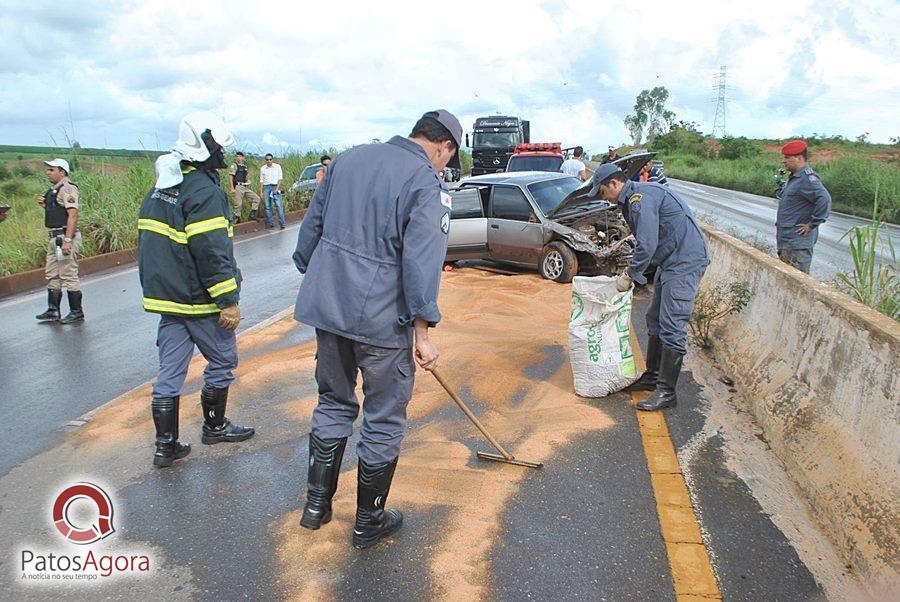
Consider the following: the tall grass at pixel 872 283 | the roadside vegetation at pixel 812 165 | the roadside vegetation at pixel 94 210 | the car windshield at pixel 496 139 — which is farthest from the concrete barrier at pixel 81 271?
the car windshield at pixel 496 139

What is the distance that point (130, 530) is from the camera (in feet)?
10.1

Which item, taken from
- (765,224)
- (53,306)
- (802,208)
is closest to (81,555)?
(53,306)

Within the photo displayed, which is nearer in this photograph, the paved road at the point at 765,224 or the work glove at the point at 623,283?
the work glove at the point at 623,283

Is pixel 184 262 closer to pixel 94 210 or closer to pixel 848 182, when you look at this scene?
pixel 94 210

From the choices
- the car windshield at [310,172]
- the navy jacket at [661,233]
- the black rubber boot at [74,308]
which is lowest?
the black rubber boot at [74,308]

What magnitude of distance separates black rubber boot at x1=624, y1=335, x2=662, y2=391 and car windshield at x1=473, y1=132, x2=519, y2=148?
21.9 meters

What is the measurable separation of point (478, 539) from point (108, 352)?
471 centimetres

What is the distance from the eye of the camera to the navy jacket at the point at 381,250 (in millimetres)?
2744

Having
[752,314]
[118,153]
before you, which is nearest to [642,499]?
[752,314]

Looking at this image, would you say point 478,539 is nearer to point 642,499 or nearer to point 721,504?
point 642,499

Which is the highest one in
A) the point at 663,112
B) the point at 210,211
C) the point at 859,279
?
the point at 663,112

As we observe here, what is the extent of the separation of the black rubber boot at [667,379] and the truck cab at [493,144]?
21.9m

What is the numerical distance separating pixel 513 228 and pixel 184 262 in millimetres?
6499

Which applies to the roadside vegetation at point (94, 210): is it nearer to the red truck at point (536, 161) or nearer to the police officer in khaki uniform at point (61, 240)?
the police officer in khaki uniform at point (61, 240)
